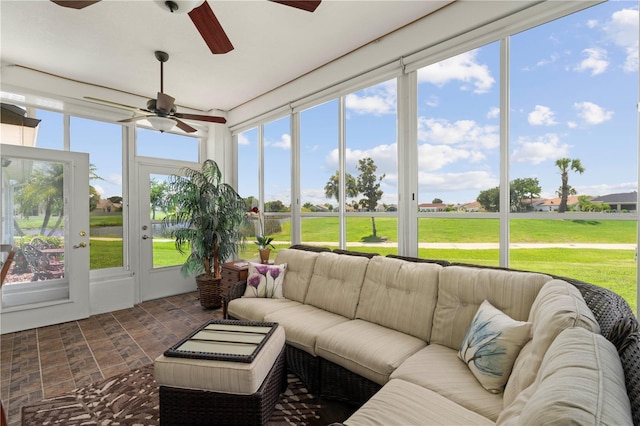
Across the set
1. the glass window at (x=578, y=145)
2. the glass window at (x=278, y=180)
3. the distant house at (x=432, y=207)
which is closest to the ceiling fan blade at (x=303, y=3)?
the glass window at (x=578, y=145)

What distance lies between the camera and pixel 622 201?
1.96m

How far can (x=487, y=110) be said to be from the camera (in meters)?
2.51

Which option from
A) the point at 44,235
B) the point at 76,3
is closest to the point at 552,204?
the point at 76,3

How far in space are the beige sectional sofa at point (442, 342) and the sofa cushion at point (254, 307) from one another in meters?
0.01

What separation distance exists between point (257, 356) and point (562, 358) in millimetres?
1426

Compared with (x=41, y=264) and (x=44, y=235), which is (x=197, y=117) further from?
(x=41, y=264)

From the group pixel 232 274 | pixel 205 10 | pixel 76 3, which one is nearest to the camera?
pixel 76 3

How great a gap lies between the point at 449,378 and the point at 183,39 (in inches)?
140

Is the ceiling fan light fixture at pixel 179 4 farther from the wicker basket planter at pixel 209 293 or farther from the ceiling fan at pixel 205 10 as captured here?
the wicker basket planter at pixel 209 293

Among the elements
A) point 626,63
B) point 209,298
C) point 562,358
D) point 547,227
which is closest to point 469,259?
point 547,227

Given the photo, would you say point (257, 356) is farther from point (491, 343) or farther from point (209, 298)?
point (209, 298)

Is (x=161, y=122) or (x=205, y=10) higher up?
(x=205, y=10)

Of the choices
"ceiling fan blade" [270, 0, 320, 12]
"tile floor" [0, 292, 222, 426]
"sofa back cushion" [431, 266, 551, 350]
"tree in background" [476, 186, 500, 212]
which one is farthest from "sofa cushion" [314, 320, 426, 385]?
"ceiling fan blade" [270, 0, 320, 12]

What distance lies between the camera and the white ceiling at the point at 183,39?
2.61 m
